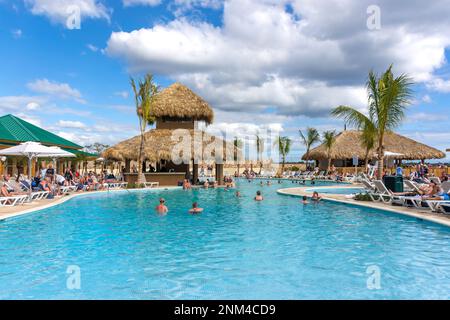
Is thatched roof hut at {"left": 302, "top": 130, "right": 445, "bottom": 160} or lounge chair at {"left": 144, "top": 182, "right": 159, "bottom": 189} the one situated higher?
thatched roof hut at {"left": 302, "top": 130, "right": 445, "bottom": 160}

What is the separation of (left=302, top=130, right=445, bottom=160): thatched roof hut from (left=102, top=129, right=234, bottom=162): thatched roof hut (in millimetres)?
16426

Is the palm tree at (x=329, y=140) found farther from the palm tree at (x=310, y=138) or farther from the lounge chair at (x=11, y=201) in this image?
the lounge chair at (x=11, y=201)

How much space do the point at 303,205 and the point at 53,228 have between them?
843 centimetres

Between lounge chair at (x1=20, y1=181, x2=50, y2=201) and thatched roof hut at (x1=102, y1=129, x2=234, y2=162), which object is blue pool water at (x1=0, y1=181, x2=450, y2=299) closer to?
lounge chair at (x1=20, y1=181, x2=50, y2=201)

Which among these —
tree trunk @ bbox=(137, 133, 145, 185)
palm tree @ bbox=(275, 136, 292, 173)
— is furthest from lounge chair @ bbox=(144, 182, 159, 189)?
palm tree @ bbox=(275, 136, 292, 173)

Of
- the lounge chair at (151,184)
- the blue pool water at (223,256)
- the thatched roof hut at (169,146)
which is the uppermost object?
the thatched roof hut at (169,146)

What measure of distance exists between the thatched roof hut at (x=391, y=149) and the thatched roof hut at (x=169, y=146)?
53.9 feet

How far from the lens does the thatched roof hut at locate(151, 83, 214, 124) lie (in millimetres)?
26234

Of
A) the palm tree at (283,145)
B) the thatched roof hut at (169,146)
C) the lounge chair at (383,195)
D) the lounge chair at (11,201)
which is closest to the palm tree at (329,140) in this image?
the palm tree at (283,145)

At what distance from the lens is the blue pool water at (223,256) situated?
464cm
